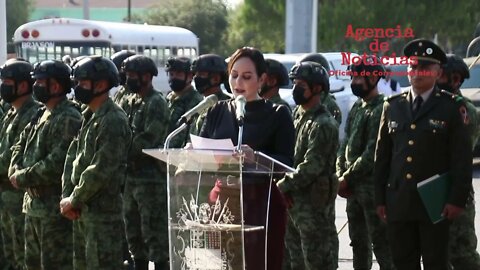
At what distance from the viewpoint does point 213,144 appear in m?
5.79

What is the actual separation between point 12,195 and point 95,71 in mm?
1667

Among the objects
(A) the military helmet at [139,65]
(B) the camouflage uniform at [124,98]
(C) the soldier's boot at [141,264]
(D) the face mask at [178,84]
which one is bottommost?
(C) the soldier's boot at [141,264]

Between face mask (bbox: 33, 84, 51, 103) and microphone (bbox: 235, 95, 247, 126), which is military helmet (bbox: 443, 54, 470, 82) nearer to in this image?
microphone (bbox: 235, 95, 247, 126)

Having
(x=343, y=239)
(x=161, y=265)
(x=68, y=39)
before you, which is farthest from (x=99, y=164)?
(x=68, y=39)

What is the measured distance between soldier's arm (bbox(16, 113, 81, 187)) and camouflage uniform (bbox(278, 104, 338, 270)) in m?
1.64

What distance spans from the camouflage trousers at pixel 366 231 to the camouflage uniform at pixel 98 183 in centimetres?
218

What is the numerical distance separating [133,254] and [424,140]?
376 cm

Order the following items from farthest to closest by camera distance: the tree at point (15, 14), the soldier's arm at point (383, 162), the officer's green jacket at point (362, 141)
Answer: the tree at point (15, 14)
the officer's green jacket at point (362, 141)
the soldier's arm at point (383, 162)

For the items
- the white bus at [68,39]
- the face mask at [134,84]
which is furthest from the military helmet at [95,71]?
the white bus at [68,39]

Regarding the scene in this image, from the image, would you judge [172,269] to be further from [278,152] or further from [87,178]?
[87,178]

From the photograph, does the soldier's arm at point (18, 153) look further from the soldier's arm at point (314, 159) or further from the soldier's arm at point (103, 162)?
the soldier's arm at point (314, 159)

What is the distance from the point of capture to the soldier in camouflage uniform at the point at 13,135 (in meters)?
8.92

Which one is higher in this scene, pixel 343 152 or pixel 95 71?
pixel 95 71

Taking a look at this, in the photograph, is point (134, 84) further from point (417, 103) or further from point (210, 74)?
point (417, 103)
